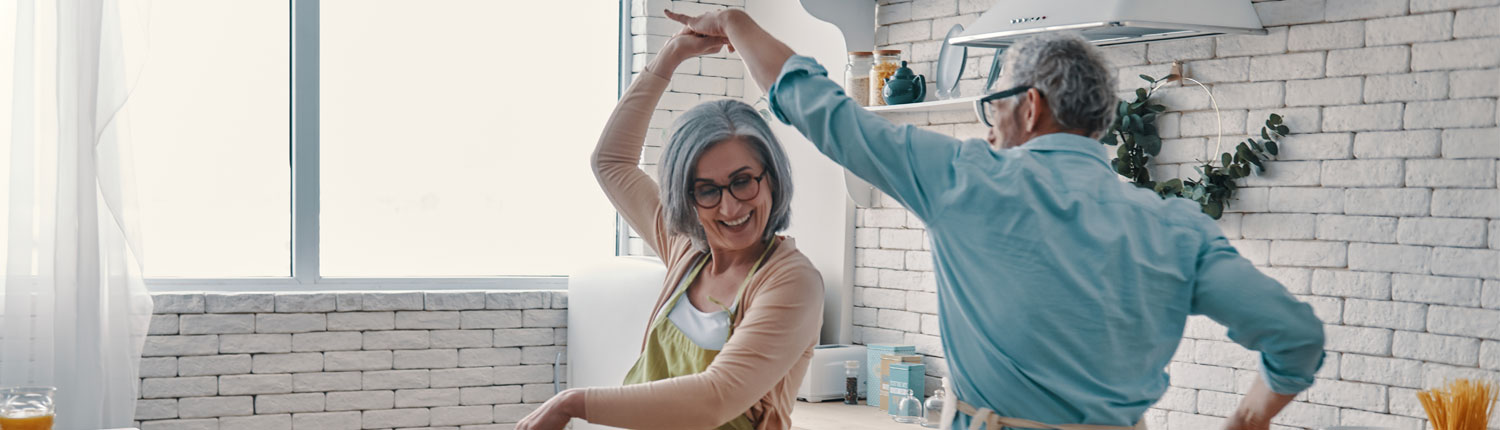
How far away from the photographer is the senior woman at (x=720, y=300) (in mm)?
1498

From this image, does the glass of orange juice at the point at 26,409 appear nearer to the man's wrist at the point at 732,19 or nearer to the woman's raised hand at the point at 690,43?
the woman's raised hand at the point at 690,43

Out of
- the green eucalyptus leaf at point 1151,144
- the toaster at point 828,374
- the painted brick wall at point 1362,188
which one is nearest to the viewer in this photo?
the painted brick wall at point 1362,188

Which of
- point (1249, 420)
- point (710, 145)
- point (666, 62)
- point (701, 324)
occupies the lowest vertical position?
point (1249, 420)

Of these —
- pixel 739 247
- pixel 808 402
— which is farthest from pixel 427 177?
pixel 739 247

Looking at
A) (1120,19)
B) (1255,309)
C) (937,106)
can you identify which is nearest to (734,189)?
(1255,309)

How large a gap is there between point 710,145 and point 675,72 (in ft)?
8.69

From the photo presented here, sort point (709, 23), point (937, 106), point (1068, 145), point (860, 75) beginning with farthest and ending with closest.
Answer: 1. point (860, 75)
2. point (937, 106)
3. point (709, 23)
4. point (1068, 145)

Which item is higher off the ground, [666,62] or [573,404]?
[666,62]

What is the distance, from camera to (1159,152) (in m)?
3.10

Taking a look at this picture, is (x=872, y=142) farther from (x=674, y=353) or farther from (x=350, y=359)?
(x=350, y=359)

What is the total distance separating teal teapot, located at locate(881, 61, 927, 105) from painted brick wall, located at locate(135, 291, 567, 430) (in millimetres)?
1302

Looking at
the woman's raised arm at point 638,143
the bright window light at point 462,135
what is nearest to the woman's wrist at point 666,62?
the woman's raised arm at point 638,143

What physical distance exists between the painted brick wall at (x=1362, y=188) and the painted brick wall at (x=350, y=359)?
79.9 inches

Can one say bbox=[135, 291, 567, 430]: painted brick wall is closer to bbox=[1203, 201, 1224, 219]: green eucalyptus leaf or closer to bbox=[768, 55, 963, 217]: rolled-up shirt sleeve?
bbox=[1203, 201, 1224, 219]: green eucalyptus leaf
